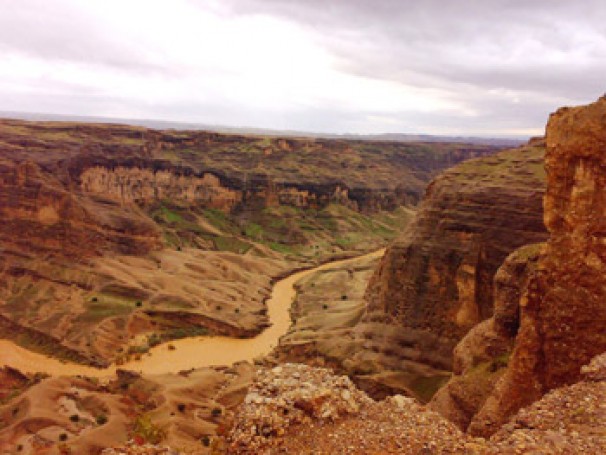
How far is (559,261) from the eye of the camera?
20.3 meters

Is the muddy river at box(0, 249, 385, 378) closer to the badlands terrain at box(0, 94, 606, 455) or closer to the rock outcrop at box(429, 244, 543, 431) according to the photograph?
the badlands terrain at box(0, 94, 606, 455)

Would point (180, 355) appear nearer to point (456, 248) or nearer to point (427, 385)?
point (427, 385)

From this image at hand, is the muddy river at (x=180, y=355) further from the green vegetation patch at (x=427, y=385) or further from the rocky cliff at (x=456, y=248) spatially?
the green vegetation patch at (x=427, y=385)

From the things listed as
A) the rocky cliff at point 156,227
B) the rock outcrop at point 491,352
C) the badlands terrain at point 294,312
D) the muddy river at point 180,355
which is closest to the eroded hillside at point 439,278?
the badlands terrain at point 294,312

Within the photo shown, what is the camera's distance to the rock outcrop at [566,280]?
19.3 meters

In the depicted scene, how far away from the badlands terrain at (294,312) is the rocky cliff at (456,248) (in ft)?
0.60

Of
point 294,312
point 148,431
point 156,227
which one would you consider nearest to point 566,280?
point 148,431

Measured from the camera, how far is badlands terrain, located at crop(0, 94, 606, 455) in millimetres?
14828

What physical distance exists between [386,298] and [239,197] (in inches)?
3439

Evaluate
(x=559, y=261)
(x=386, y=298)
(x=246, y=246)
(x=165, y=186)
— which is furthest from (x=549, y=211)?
(x=165, y=186)

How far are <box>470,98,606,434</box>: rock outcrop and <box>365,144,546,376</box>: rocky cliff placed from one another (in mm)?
19933

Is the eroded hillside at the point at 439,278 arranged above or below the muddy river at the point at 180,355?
above

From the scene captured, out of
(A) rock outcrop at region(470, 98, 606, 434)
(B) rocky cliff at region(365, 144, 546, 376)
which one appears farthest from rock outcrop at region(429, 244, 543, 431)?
(B) rocky cliff at region(365, 144, 546, 376)

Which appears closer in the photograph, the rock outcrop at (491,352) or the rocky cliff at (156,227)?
the rock outcrop at (491,352)
